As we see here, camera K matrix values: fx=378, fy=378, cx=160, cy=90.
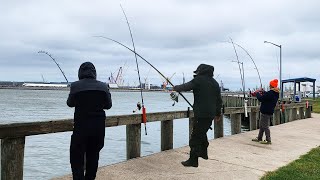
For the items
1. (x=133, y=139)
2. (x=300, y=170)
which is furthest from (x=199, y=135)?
(x=300, y=170)

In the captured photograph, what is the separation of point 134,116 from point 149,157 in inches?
35.8

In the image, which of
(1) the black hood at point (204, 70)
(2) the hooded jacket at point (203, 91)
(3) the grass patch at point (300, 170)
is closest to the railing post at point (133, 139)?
(2) the hooded jacket at point (203, 91)

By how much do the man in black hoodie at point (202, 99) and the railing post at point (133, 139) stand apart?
4.76 feet

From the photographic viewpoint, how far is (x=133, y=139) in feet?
25.0

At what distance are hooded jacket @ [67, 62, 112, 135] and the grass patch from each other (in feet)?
10.4

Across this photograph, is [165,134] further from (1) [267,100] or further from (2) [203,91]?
(1) [267,100]

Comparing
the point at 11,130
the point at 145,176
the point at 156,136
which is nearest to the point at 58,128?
the point at 11,130

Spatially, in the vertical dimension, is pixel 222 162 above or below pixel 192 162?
below

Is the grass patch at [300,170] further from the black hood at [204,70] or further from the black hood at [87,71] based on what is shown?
the black hood at [87,71]

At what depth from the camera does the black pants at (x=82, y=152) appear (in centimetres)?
489

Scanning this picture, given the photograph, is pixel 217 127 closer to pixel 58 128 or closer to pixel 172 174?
pixel 172 174

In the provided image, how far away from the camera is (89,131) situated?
15.9 ft

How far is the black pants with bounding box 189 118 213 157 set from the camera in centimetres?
649

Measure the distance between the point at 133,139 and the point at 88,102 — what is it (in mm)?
2897
